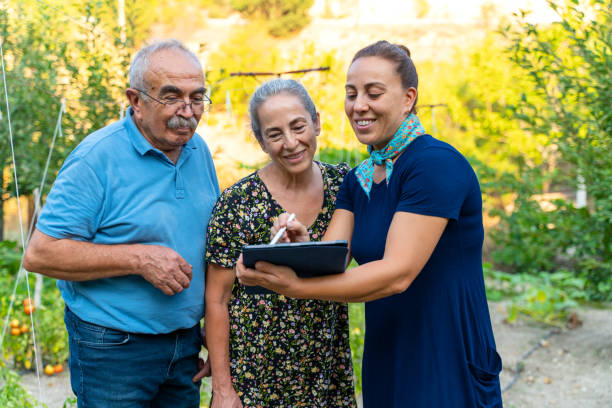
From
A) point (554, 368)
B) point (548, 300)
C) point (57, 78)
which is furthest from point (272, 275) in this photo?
point (548, 300)

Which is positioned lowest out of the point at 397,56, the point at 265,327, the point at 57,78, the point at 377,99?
the point at 265,327

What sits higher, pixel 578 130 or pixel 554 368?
pixel 578 130

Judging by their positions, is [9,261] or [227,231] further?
[9,261]

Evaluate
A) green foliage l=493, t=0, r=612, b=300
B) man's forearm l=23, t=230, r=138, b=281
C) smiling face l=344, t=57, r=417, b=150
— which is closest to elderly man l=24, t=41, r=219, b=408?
man's forearm l=23, t=230, r=138, b=281

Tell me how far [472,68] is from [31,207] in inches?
331

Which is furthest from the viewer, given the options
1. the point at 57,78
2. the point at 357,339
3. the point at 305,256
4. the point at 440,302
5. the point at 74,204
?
→ the point at 57,78

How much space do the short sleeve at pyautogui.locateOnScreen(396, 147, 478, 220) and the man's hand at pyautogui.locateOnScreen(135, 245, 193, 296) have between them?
2.64 feet

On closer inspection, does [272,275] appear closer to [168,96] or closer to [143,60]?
[168,96]

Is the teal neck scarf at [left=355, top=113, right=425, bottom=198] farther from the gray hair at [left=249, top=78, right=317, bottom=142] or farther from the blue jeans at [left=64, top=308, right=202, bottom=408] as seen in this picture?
the blue jeans at [left=64, top=308, right=202, bottom=408]

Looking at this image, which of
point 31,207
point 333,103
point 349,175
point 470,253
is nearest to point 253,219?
point 349,175

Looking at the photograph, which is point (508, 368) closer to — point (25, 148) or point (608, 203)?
point (608, 203)

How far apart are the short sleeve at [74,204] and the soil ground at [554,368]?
2604 millimetres

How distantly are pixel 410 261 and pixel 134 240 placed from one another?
1.01m

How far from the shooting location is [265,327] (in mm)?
2064
